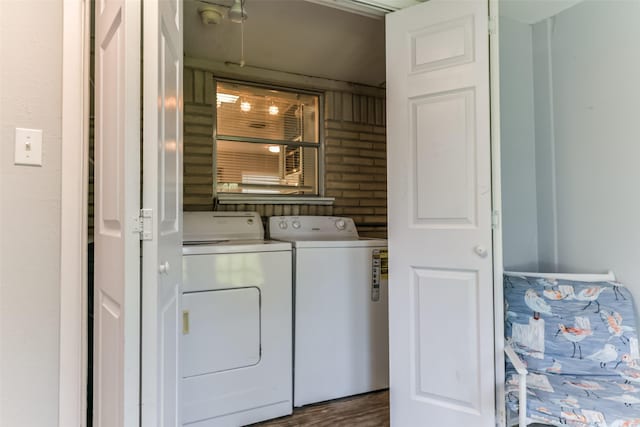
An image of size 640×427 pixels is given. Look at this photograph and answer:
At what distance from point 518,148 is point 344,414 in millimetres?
1844

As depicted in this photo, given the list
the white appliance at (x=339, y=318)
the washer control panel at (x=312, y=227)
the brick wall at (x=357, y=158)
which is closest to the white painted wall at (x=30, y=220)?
the white appliance at (x=339, y=318)

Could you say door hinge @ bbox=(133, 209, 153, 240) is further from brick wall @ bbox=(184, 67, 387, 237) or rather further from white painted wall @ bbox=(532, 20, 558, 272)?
white painted wall @ bbox=(532, 20, 558, 272)

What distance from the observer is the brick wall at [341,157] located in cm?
262

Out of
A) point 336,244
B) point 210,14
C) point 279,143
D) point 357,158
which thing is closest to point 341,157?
point 357,158

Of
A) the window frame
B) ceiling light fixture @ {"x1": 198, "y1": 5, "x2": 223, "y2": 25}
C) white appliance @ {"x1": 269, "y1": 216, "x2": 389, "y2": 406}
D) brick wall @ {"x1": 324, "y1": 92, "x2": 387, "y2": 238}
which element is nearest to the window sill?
the window frame

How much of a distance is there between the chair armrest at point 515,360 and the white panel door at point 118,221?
128cm

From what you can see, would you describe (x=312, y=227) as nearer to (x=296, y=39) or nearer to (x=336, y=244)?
(x=336, y=244)

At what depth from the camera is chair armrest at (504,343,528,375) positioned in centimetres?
135

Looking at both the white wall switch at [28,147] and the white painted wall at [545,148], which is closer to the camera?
the white wall switch at [28,147]

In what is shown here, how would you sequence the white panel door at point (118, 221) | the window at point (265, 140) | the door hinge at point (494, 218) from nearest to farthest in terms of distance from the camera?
the white panel door at point (118, 221) → the door hinge at point (494, 218) → the window at point (265, 140)

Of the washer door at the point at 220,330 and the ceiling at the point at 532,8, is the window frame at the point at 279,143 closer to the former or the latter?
the washer door at the point at 220,330

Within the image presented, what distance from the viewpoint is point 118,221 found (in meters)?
1.01

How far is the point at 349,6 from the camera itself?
1.83 m

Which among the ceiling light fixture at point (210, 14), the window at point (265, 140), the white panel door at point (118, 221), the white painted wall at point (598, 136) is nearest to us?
the white panel door at point (118, 221)
